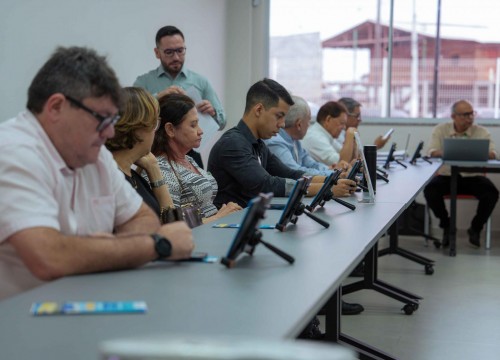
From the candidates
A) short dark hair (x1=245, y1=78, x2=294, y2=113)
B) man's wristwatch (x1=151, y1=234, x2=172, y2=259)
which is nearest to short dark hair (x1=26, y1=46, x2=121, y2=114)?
man's wristwatch (x1=151, y1=234, x2=172, y2=259)

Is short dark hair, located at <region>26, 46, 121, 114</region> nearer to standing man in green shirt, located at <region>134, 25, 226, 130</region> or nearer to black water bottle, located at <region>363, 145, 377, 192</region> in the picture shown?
black water bottle, located at <region>363, 145, 377, 192</region>

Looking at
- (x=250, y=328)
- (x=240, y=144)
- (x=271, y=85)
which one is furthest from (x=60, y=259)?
(x=271, y=85)

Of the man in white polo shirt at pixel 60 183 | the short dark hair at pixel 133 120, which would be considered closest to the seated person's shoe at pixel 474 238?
the short dark hair at pixel 133 120

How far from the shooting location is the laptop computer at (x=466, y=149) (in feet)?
22.7

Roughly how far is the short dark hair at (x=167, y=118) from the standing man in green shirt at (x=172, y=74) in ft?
3.64

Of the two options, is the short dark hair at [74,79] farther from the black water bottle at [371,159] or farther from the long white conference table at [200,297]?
the black water bottle at [371,159]

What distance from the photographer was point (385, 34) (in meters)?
8.34

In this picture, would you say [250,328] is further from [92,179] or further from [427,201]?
[427,201]

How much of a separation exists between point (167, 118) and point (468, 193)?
4683 mm

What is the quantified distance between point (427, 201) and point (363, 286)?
303 centimetres

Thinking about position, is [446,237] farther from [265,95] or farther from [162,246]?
[162,246]

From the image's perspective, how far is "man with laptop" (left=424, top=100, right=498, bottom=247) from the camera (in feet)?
23.1

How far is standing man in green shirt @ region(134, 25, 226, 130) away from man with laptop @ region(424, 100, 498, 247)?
2.76 meters

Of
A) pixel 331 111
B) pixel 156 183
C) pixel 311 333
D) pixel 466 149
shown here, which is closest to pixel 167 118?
pixel 156 183
